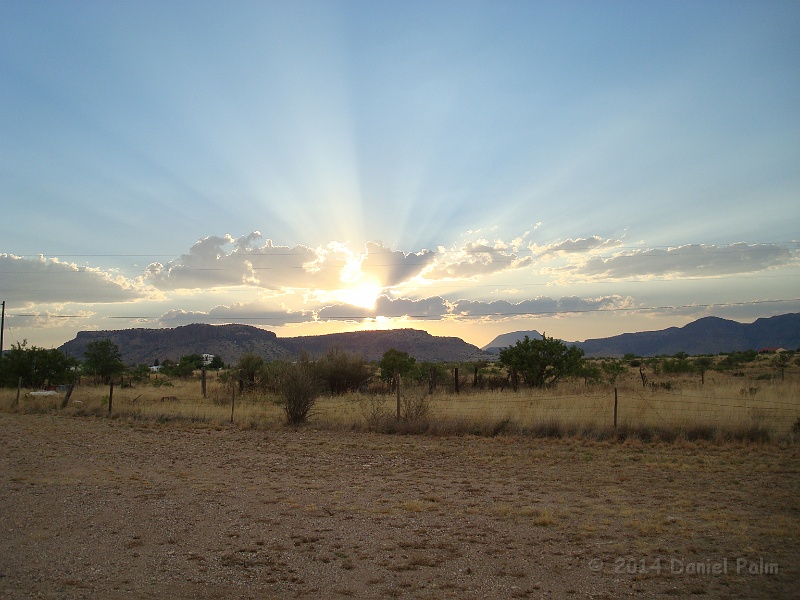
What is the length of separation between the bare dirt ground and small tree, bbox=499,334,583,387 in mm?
17880

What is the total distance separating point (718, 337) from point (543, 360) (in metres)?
138

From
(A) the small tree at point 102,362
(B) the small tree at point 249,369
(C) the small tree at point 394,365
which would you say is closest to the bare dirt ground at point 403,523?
(C) the small tree at point 394,365

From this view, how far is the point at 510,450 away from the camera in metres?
16.3

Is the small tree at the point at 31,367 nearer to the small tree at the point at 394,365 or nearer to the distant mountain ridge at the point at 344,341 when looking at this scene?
the small tree at the point at 394,365

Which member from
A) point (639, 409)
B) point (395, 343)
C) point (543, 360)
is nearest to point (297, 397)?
point (639, 409)

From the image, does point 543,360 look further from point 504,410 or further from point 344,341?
point 344,341

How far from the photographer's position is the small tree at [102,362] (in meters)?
51.8

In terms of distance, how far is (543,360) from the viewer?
34219mm

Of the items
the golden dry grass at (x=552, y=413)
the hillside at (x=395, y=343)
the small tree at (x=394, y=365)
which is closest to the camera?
the golden dry grass at (x=552, y=413)

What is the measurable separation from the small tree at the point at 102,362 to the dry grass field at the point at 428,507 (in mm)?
33572

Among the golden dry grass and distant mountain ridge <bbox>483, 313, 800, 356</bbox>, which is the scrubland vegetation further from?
distant mountain ridge <bbox>483, 313, 800, 356</bbox>

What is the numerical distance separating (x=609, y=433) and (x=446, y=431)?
5.19m

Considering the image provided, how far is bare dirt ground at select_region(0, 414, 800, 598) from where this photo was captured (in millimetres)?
6305
